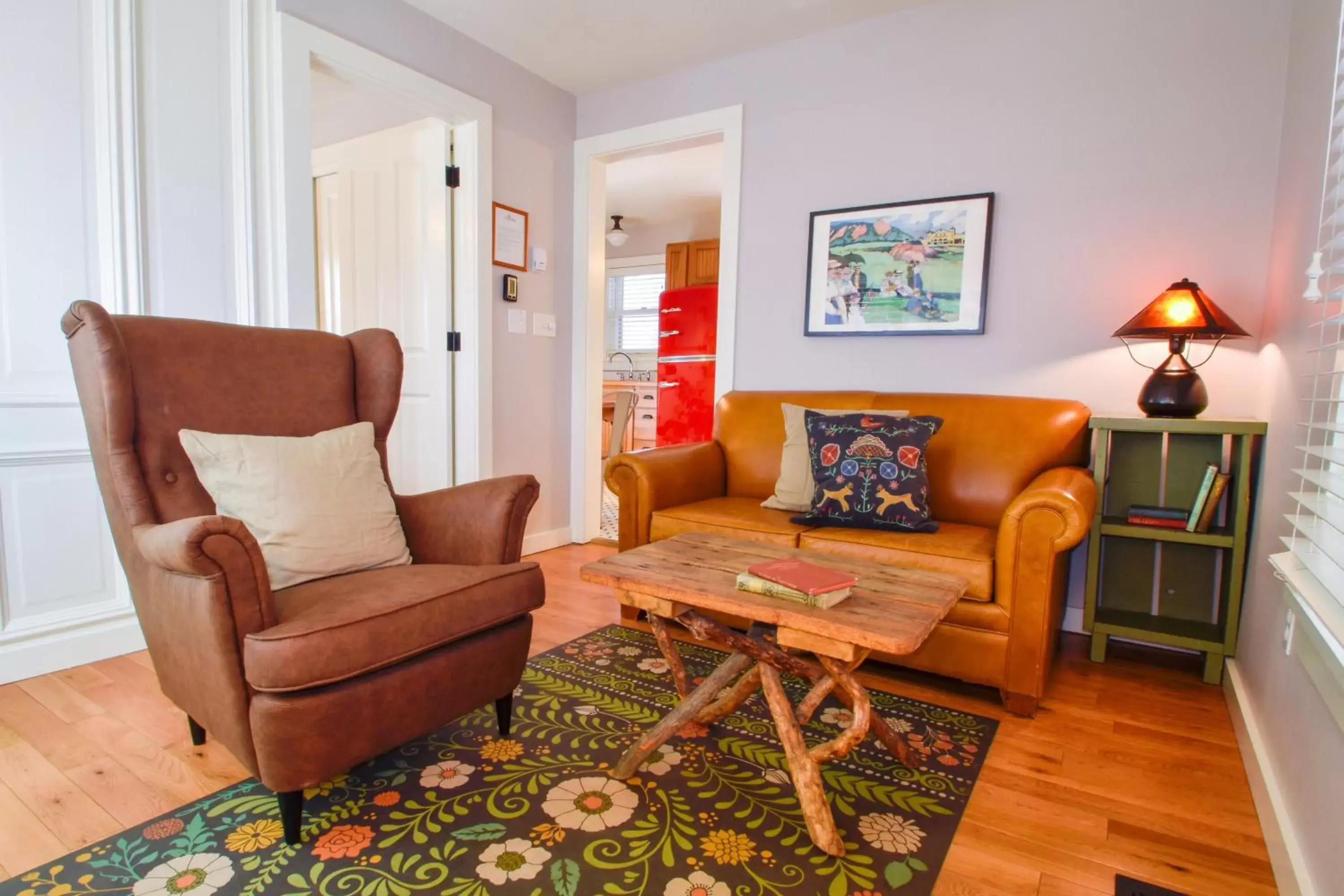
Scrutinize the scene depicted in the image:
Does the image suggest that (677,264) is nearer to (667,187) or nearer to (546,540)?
(667,187)

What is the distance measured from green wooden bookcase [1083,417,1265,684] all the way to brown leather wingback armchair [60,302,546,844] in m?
1.92

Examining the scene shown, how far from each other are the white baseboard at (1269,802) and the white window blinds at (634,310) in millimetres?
5823

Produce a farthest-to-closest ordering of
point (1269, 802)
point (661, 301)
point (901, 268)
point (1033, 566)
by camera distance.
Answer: point (661, 301)
point (901, 268)
point (1033, 566)
point (1269, 802)

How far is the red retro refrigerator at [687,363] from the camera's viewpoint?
565cm

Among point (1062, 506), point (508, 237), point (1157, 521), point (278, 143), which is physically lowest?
point (1157, 521)

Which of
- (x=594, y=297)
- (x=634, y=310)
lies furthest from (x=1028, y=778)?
(x=634, y=310)

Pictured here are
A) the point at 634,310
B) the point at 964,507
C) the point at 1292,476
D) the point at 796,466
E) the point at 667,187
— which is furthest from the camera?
the point at 634,310

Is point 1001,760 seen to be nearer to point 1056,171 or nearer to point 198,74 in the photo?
point 1056,171

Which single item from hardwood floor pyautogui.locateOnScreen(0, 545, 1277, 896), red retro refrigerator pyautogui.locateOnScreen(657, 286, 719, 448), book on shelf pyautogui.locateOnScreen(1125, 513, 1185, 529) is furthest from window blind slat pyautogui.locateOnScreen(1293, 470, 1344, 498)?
red retro refrigerator pyautogui.locateOnScreen(657, 286, 719, 448)

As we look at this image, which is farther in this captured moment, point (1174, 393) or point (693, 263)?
point (693, 263)

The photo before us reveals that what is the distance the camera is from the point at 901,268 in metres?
2.90

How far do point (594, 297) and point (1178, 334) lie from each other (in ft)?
8.72

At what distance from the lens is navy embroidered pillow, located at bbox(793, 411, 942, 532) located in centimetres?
225

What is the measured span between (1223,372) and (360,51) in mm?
3398
